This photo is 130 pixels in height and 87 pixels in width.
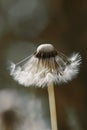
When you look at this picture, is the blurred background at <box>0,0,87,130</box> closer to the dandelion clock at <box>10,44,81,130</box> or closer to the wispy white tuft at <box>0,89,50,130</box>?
the wispy white tuft at <box>0,89,50,130</box>

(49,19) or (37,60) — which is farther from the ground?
(49,19)

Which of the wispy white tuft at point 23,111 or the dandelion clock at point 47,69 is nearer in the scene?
the dandelion clock at point 47,69

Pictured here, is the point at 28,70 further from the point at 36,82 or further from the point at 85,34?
the point at 85,34

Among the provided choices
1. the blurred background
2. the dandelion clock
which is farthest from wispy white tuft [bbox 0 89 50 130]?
the dandelion clock

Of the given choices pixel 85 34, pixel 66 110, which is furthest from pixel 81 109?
pixel 85 34

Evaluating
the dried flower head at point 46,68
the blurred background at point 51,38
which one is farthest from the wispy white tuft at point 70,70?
the blurred background at point 51,38

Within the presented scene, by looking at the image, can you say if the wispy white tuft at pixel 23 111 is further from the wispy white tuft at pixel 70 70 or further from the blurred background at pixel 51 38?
the wispy white tuft at pixel 70 70

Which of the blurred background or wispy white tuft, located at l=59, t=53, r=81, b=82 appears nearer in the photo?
wispy white tuft, located at l=59, t=53, r=81, b=82
